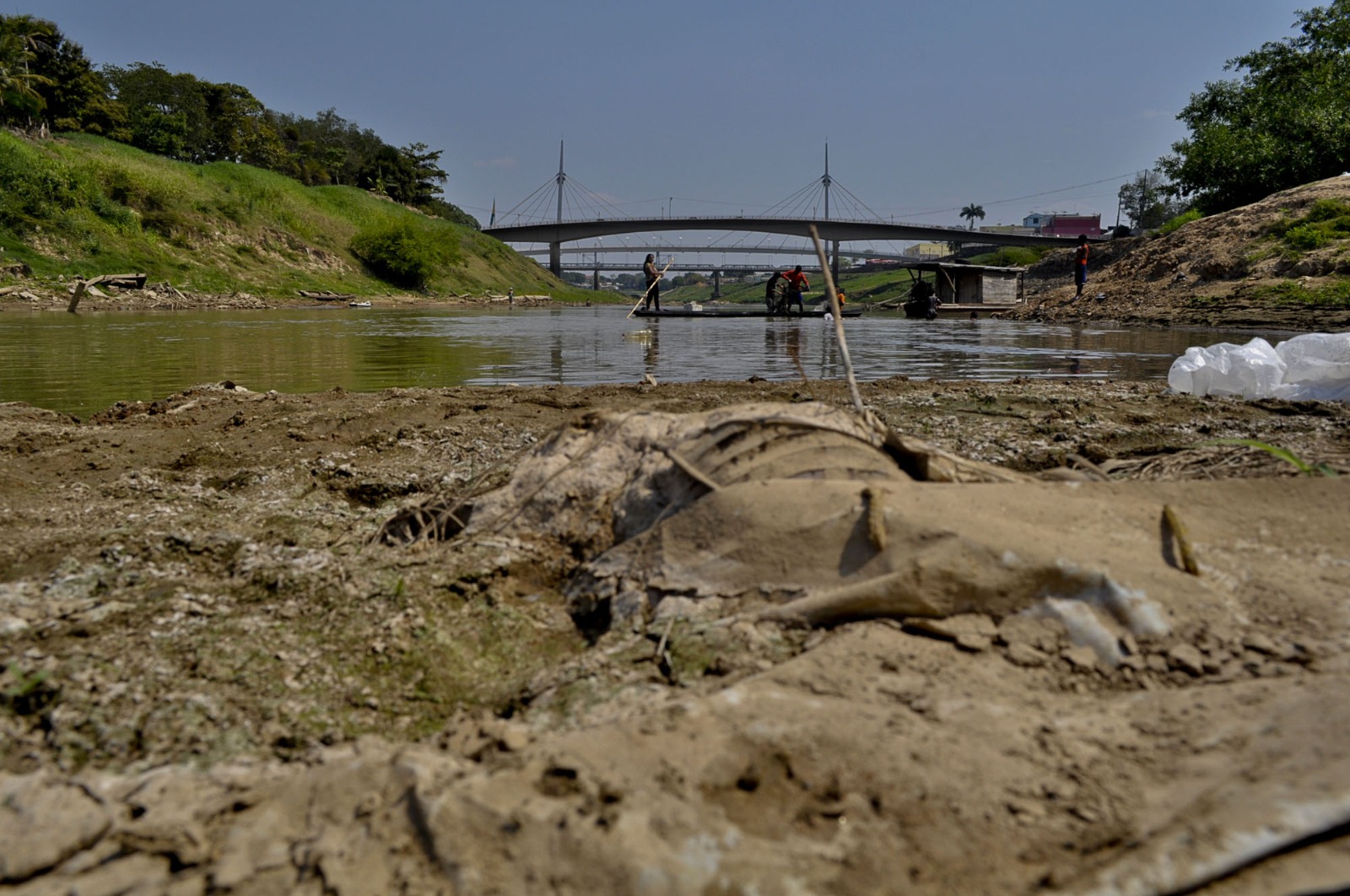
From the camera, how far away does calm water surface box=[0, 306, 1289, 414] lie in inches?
372

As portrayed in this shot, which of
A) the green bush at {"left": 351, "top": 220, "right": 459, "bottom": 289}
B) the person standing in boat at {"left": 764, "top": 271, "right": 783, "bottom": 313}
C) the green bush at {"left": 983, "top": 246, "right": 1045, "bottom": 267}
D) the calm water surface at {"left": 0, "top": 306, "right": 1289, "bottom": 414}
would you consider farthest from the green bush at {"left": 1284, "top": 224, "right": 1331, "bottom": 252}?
the green bush at {"left": 351, "top": 220, "right": 459, "bottom": 289}

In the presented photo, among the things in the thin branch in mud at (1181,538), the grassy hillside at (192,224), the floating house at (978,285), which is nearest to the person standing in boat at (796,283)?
the floating house at (978,285)

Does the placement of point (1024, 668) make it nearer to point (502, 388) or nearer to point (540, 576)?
point (540, 576)

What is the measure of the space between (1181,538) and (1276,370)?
5.74 metres

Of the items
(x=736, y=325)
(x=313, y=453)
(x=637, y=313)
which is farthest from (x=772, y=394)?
(x=637, y=313)

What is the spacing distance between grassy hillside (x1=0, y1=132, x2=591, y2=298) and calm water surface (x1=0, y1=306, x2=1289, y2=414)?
56.6ft

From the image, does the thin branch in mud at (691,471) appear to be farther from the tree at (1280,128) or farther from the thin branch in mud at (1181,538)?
the tree at (1280,128)

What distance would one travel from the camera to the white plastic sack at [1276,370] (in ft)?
21.2

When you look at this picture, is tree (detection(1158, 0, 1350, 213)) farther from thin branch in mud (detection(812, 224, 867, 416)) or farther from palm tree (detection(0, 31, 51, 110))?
palm tree (detection(0, 31, 51, 110))

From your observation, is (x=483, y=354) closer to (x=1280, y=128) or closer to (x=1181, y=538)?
(x=1181, y=538)

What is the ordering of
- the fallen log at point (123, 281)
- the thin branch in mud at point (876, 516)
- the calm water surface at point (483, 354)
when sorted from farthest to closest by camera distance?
the fallen log at point (123, 281) → the calm water surface at point (483, 354) → the thin branch in mud at point (876, 516)

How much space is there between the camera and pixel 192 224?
43.5m

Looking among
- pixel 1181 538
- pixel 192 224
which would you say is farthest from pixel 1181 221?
pixel 192 224

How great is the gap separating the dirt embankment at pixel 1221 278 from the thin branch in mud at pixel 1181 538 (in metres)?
15.8
